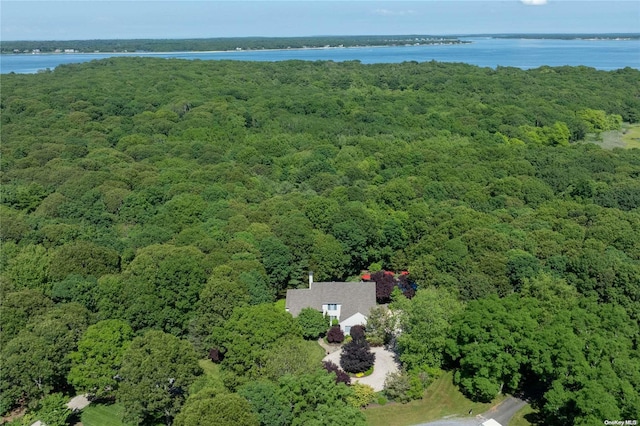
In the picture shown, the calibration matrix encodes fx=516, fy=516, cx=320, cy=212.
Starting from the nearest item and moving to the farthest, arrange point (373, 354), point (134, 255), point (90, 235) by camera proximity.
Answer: point (373, 354) < point (134, 255) < point (90, 235)

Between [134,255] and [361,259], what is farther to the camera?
[361,259]

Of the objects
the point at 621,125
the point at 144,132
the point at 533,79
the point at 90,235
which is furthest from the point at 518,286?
the point at 533,79

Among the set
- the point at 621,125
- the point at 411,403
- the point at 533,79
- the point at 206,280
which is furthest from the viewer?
the point at 533,79

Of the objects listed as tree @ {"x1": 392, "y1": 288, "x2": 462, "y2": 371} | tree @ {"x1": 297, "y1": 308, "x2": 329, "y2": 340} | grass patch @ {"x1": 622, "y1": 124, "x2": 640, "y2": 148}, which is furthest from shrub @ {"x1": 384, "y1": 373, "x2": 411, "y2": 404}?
grass patch @ {"x1": 622, "y1": 124, "x2": 640, "y2": 148}

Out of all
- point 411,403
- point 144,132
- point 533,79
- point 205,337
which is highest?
point 533,79

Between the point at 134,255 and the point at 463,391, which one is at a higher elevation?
the point at 134,255

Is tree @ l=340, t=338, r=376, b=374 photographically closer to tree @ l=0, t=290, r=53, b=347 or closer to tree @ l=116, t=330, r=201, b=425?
tree @ l=116, t=330, r=201, b=425

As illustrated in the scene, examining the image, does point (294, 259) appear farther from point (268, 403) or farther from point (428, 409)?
point (268, 403)

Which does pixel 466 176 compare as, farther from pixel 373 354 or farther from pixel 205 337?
pixel 205 337

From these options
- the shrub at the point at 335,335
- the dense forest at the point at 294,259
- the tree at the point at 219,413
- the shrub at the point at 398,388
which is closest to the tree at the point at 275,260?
the dense forest at the point at 294,259
